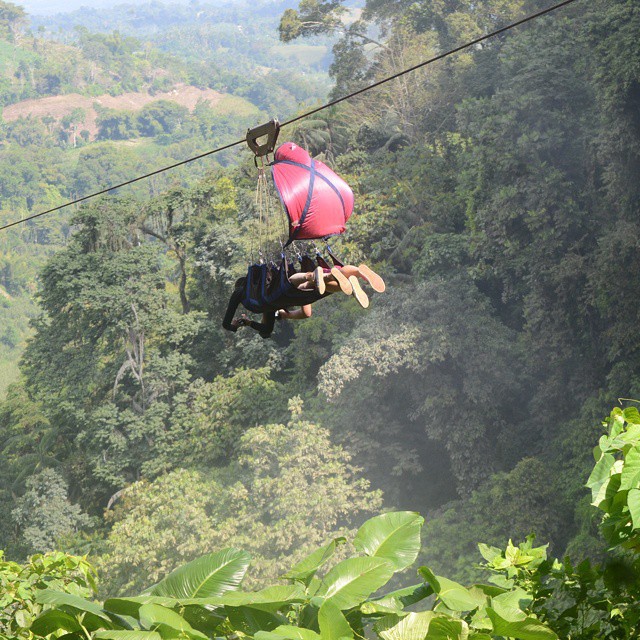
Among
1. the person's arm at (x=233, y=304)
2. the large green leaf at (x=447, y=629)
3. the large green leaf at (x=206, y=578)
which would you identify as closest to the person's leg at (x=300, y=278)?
the person's arm at (x=233, y=304)

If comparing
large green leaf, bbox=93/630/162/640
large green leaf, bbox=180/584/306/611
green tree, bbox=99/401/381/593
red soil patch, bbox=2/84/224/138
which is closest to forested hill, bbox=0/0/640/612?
green tree, bbox=99/401/381/593

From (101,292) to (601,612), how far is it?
18178 mm

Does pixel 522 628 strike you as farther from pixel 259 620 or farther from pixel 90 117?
pixel 90 117

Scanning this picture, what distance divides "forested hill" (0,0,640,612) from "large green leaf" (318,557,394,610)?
11.2 m

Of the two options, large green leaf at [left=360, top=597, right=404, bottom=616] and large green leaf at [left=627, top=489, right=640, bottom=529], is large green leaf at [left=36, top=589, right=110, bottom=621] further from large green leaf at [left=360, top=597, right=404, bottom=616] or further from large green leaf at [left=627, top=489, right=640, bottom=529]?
large green leaf at [left=627, top=489, right=640, bottom=529]

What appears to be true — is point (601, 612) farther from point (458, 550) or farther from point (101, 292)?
point (101, 292)

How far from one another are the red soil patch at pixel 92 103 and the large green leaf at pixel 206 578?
184 ft

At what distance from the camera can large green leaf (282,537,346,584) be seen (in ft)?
5.89

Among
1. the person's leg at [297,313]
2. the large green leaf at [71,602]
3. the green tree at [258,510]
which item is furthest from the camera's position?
the green tree at [258,510]

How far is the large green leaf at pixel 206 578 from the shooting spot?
177 cm

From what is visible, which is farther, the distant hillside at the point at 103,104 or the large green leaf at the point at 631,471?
the distant hillside at the point at 103,104

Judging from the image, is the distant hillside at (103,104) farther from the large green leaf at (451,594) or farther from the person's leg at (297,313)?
the large green leaf at (451,594)

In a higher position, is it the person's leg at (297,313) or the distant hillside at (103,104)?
the distant hillside at (103,104)

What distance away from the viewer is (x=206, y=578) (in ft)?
5.84
